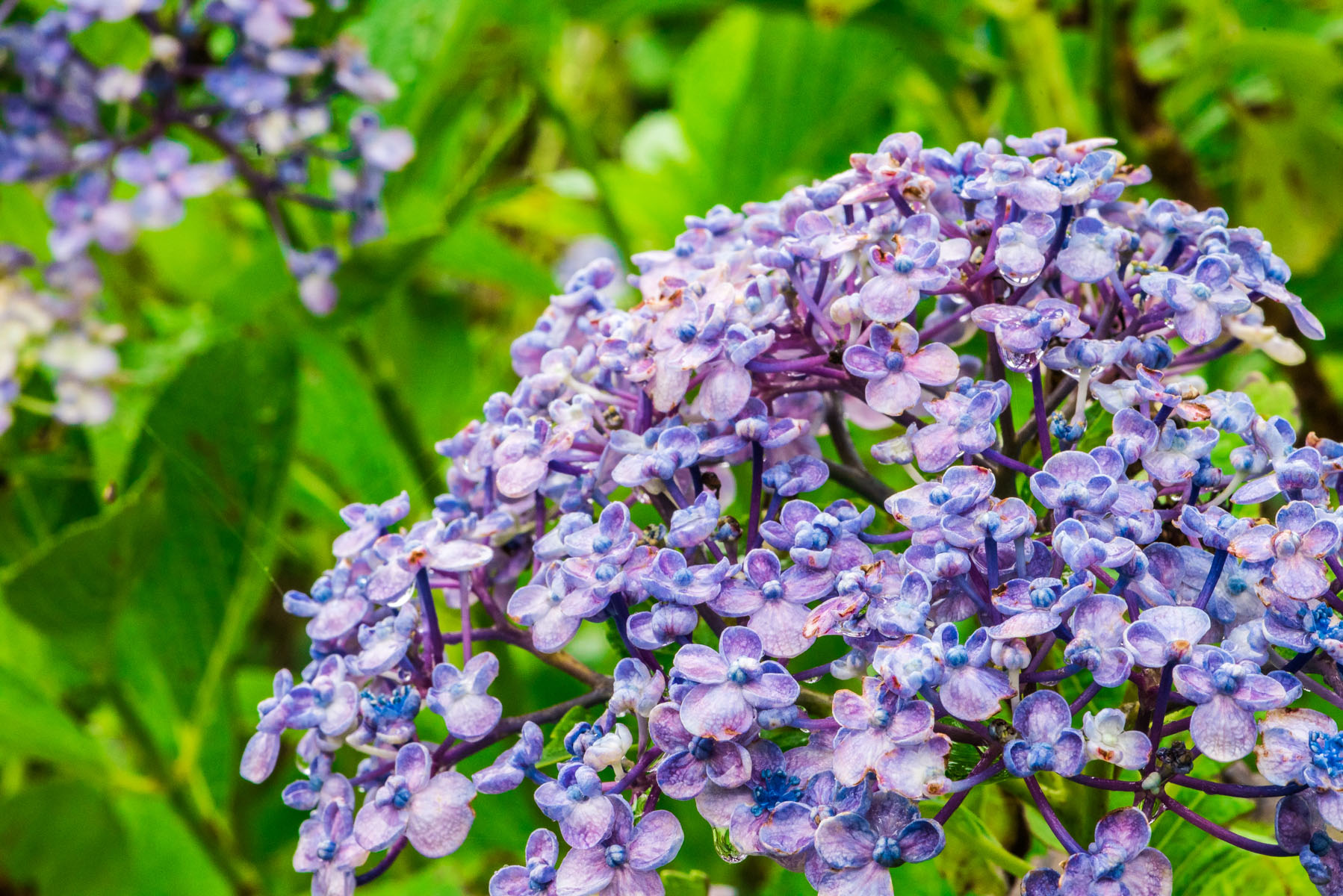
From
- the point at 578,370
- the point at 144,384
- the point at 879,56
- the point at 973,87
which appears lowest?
the point at 144,384

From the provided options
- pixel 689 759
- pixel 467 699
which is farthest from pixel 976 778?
pixel 467 699

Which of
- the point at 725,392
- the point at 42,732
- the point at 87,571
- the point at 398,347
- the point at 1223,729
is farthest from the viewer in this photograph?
the point at 398,347

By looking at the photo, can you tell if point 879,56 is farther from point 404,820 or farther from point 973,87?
point 404,820

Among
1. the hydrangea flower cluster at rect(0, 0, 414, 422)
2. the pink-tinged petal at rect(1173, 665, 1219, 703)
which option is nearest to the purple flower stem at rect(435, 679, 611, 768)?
the pink-tinged petal at rect(1173, 665, 1219, 703)

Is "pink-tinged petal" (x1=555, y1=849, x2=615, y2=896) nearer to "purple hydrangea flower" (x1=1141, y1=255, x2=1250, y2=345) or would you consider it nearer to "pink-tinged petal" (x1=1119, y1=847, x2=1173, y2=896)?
"pink-tinged petal" (x1=1119, y1=847, x2=1173, y2=896)

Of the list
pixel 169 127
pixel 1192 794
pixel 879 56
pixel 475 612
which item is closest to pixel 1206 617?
pixel 1192 794

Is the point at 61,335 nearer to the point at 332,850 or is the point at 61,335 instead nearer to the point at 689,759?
the point at 332,850

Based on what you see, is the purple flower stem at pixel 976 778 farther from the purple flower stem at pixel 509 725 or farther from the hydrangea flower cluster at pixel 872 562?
the purple flower stem at pixel 509 725
